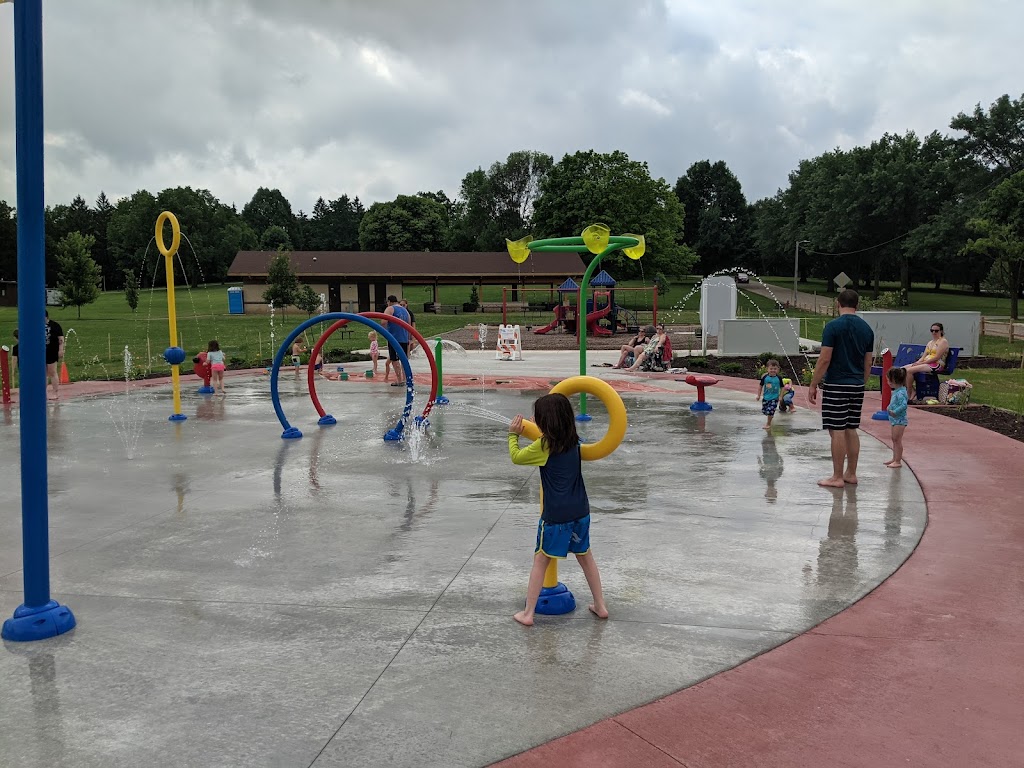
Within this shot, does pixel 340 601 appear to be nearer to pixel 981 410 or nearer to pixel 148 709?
pixel 148 709

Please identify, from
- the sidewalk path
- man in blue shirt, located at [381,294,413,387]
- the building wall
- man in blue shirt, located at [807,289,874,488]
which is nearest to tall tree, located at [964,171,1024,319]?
the sidewalk path

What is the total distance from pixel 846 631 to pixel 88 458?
8360mm

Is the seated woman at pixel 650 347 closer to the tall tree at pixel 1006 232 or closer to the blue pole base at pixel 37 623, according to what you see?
the blue pole base at pixel 37 623

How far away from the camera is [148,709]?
3.77m

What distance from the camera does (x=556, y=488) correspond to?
4699mm

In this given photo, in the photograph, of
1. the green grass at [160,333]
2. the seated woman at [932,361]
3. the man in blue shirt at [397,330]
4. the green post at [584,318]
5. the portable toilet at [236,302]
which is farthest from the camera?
the portable toilet at [236,302]

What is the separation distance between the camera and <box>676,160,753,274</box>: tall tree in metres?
97.9

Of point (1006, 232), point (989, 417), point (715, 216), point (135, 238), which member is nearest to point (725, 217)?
point (715, 216)

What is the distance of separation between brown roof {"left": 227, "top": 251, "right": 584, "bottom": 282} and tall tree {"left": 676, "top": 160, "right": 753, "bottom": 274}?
36189 millimetres

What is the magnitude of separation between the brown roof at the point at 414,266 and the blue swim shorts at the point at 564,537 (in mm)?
56465

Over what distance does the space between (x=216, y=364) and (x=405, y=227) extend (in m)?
85.1

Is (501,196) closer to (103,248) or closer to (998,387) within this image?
(103,248)

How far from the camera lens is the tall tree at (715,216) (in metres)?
97.9

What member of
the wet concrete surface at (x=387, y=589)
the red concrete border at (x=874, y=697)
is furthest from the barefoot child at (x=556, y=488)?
the red concrete border at (x=874, y=697)
